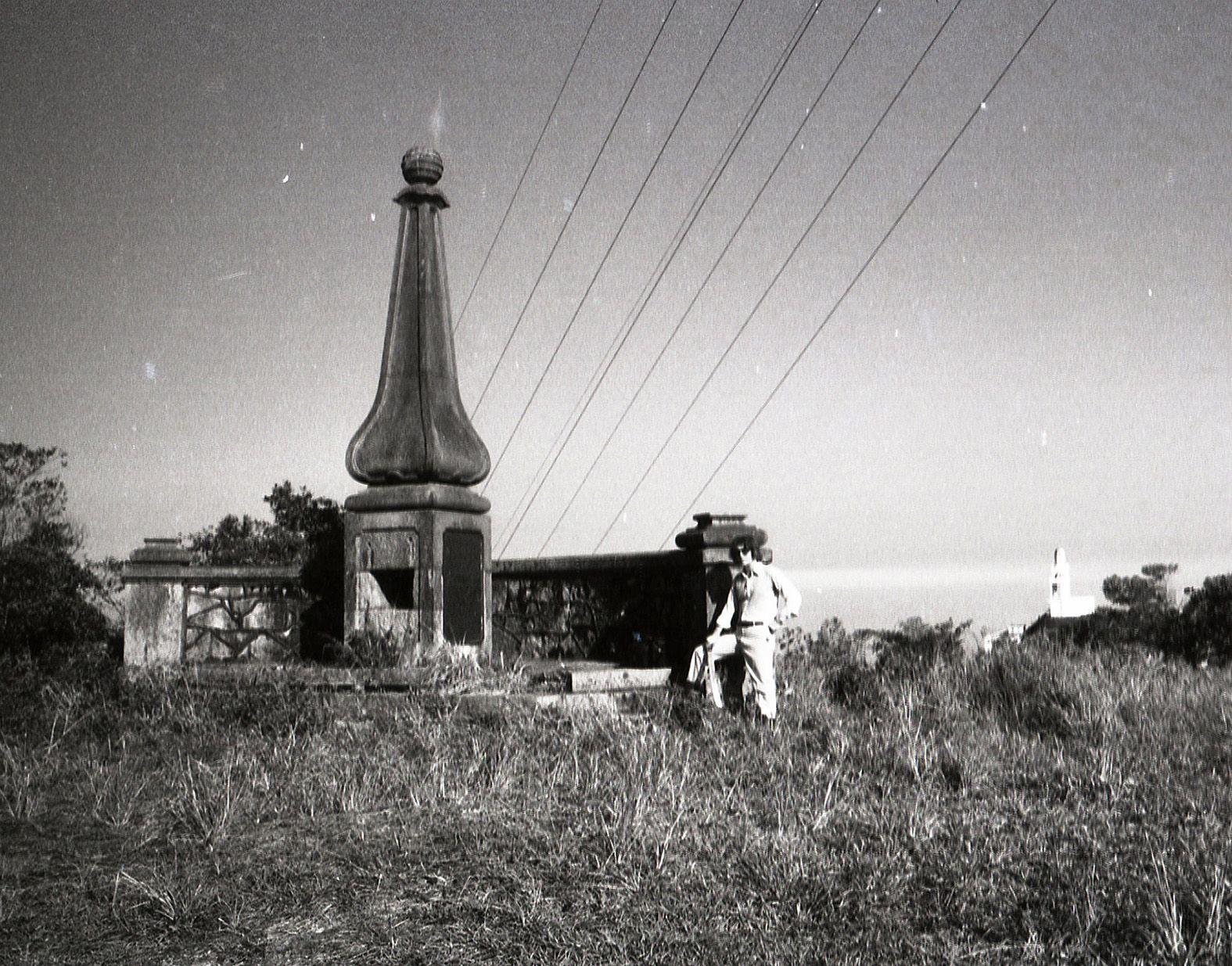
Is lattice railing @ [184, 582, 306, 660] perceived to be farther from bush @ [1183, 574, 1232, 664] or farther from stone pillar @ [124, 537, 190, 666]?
bush @ [1183, 574, 1232, 664]

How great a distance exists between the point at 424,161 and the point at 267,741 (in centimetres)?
733

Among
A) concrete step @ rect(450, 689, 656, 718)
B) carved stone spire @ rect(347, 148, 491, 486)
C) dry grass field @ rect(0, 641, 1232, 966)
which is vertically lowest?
dry grass field @ rect(0, 641, 1232, 966)

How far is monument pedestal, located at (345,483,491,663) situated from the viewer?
450 inches

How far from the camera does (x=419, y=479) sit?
39.0ft

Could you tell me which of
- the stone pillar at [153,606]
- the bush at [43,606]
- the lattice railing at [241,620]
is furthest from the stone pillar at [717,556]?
the bush at [43,606]

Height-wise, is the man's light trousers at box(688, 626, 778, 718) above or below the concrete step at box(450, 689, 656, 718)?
above

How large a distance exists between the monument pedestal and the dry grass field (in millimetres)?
1861

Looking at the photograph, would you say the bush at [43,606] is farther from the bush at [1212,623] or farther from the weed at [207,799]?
the bush at [1212,623]

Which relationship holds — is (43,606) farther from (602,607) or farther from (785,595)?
(785,595)

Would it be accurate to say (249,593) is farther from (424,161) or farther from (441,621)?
(424,161)

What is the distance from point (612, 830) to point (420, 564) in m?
6.47

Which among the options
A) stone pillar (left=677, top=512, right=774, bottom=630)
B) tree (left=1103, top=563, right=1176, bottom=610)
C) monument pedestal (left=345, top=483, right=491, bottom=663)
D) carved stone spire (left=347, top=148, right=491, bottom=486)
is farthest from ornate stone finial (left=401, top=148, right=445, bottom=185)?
tree (left=1103, top=563, right=1176, bottom=610)

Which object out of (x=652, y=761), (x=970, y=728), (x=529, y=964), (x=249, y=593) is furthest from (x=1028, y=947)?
(x=249, y=593)

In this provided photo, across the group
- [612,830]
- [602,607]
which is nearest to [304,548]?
[602,607]
